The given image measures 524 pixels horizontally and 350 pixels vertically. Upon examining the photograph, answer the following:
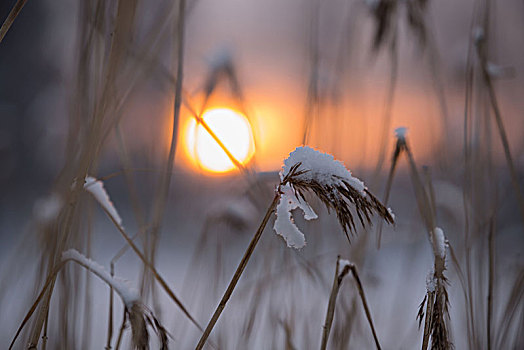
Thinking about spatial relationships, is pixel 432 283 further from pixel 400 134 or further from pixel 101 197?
pixel 101 197

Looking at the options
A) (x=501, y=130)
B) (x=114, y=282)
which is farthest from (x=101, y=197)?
(x=501, y=130)

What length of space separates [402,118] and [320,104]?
1.41 ft

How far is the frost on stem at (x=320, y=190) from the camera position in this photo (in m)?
0.34

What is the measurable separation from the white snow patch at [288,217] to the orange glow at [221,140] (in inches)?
14.9

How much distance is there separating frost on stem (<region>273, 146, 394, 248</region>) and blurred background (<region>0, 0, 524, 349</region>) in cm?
21

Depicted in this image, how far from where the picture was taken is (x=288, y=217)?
0.39 m

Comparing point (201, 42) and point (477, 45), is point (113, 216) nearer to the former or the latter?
point (477, 45)

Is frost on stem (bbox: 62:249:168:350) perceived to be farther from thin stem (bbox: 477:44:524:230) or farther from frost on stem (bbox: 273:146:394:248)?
thin stem (bbox: 477:44:524:230)

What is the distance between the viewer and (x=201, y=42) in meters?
2.02

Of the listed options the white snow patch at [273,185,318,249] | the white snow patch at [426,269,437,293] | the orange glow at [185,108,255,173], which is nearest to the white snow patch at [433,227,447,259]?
the white snow patch at [426,269,437,293]

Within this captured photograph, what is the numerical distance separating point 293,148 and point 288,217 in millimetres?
677

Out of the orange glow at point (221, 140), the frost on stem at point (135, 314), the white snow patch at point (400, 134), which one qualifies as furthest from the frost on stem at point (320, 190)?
the orange glow at point (221, 140)

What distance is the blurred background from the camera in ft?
2.24

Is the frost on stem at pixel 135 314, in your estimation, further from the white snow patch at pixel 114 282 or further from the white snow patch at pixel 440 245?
the white snow patch at pixel 440 245
